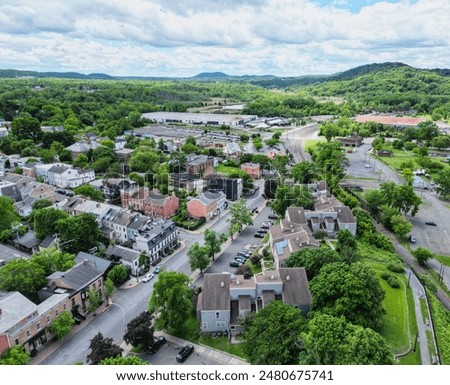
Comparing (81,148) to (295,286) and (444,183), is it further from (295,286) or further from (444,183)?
(444,183)

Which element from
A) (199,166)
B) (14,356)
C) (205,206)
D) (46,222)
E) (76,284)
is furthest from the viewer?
(199,166)

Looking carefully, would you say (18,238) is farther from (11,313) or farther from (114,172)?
(114,172)

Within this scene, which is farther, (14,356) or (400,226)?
(400,226)

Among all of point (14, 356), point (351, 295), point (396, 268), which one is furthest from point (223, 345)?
point (396, 268)

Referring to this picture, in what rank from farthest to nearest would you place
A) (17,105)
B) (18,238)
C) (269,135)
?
(17,105) < (269,135) < (18,238)

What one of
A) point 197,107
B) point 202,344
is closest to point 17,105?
point 197,107

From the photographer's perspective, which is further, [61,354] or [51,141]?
[51,141]
